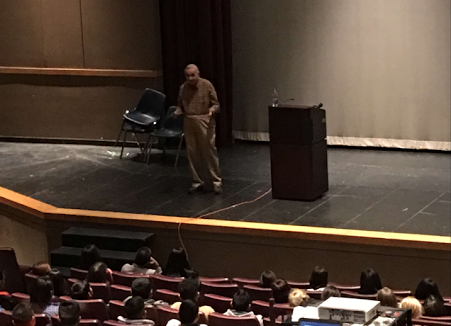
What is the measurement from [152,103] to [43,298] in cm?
414

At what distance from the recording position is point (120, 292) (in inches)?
219

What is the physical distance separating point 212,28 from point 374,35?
5.87 feet

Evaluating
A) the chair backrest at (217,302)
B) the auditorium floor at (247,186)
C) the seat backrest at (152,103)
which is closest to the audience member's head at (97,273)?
the chair backrest at (217,302)

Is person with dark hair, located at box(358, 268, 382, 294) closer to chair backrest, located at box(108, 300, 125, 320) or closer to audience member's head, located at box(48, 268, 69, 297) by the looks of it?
chair backrest, located at box(108, 300, 125, 320)

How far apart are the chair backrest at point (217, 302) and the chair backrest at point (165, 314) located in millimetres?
373

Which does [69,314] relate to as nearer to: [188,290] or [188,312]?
[188,312]

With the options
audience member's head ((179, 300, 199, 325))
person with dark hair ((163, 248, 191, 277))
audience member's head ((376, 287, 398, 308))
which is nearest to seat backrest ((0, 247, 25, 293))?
person with dark hair ((163, 248, 191, 277))

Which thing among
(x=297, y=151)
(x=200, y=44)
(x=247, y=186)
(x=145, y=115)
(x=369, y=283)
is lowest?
(x=369, y=283)

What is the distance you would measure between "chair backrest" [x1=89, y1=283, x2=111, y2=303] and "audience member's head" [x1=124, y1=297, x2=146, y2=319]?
69 cm

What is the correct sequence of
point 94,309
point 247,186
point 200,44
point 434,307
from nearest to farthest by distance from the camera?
point 434,307 < point 94,309 < point 247,186 < point 200,44

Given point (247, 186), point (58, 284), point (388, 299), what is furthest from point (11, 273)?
point (388, 299)

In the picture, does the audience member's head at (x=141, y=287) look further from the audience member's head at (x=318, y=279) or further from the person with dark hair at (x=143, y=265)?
the audience member's head at (x=318, y=279)

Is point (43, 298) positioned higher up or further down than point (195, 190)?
further down

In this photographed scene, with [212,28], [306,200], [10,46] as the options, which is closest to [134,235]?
[306,200]
